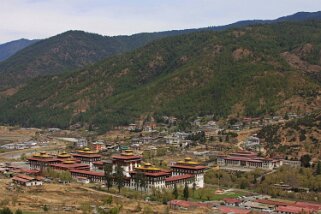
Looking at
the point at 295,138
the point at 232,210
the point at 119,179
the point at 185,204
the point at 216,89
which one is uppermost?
the point at 216,89

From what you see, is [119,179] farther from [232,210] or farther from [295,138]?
[295,138]

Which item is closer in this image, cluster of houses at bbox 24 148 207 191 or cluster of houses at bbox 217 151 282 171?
cluster of houses at bbox 24 148 207 191

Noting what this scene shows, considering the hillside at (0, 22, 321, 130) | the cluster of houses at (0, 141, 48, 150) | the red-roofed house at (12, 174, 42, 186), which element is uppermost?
the hillside at (0, 22, 321, 130)

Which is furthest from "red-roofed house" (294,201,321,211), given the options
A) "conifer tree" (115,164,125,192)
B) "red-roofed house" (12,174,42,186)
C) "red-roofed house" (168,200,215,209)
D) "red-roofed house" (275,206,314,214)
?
"red-roofed house" (12,174,42,186)

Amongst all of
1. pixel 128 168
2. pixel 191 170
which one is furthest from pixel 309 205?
pixel 128 168

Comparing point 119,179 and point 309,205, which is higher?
point 119,179

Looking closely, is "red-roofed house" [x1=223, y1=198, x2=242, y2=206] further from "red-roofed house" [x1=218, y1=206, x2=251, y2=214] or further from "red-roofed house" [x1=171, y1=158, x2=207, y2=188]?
"red-roofed house" [x1=171, y1=158, x2=207, y2=188]

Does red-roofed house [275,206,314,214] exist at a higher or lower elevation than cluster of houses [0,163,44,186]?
lower

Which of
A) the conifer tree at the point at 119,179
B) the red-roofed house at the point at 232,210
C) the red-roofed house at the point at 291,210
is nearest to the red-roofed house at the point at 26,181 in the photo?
the conifer tree at the point at 119,179
